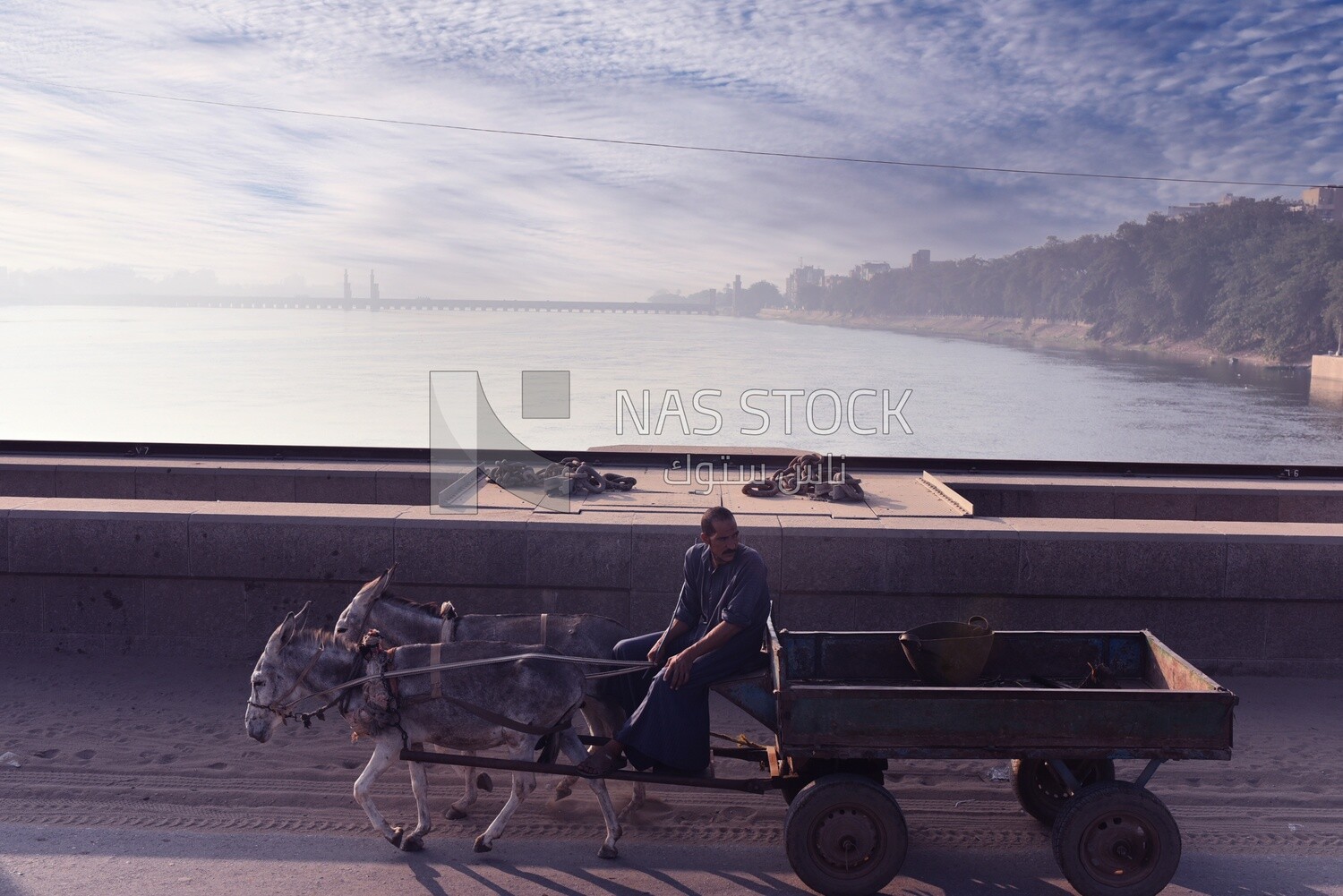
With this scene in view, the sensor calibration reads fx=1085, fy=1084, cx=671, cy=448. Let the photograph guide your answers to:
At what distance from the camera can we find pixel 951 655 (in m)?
5.63

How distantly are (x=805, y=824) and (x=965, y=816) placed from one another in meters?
1.52

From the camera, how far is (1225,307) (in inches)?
2485

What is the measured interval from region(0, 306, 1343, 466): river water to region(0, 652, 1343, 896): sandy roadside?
22636 mm

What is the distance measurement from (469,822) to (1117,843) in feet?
11.1

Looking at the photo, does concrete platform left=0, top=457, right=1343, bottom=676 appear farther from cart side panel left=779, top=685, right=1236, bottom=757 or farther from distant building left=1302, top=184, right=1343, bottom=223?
distant building left=1302, top=184, right=1343, bottom=223

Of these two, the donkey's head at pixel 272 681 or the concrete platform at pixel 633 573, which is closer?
the donkey's head at pixel 272 681

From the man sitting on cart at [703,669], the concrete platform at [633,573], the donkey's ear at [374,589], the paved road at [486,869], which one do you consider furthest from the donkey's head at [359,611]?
the concrete platform at [633,573]

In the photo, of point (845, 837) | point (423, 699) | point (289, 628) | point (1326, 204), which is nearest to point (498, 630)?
point (423, 699)

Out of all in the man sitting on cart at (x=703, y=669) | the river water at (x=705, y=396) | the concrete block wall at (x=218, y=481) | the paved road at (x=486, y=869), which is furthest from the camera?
the river water at (x=705, y=396)

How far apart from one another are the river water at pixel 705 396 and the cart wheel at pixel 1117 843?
24453 millimetres

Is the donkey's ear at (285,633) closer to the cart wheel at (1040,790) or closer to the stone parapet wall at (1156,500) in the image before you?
the cart wheel at (1040,790)

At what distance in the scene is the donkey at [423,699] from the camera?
553cm

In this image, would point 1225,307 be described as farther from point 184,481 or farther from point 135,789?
point 135,789

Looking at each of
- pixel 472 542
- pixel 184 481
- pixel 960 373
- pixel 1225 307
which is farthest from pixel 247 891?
pixel 960 373
